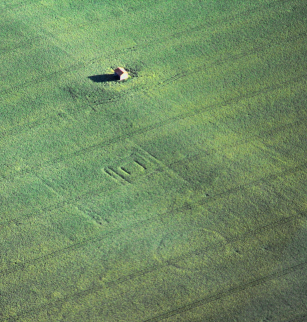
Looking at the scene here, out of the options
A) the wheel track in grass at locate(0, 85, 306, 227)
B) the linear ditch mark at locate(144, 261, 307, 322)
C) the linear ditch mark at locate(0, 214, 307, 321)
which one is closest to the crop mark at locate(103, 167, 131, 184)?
the wheel track in grass at locate(0, 85, 306, 227)

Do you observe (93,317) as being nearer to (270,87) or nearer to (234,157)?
(234,157)

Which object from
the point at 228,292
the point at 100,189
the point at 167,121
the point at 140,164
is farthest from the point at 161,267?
the point at 167,121

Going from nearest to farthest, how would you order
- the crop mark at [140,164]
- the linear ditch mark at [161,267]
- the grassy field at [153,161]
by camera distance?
the linear ditch mark at [161,267]
the grassy field at [153,161]
the crop mark at [140,164]

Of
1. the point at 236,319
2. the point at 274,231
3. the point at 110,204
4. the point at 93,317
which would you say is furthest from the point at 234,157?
the point at 93,317

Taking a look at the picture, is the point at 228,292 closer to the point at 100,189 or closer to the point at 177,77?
Answer: the point at 100,189

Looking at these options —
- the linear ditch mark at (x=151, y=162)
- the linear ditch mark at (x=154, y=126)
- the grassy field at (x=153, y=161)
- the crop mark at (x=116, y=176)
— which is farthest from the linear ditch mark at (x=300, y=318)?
the linear ditch mark at (x=154, y=126)

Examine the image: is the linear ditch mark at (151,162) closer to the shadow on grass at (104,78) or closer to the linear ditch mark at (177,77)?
the linear ditch mark at (177,77)
